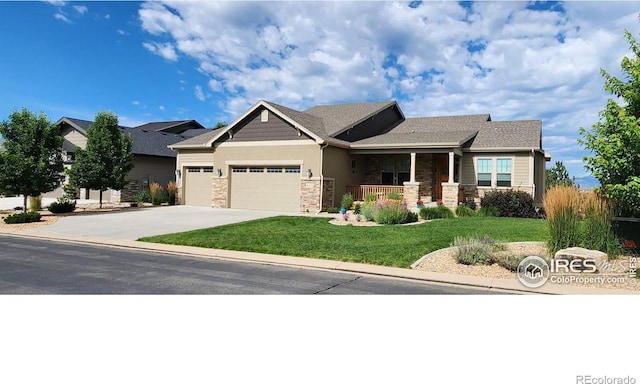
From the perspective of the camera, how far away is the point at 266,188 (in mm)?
22594

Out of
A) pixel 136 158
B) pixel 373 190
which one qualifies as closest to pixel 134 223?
pixel 373 190

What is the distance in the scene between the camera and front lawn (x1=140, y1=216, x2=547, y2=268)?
34.6 ft

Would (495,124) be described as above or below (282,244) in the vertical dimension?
above

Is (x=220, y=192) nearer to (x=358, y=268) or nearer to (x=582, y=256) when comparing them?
(x=358, y=268)

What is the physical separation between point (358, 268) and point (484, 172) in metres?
15.3

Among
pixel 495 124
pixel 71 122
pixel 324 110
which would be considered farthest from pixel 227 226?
Answer: pixel 71 122

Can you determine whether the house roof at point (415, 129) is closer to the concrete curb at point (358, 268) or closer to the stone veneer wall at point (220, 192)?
the stone veneer wall at point (220, 192)

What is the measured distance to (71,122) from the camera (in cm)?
3097

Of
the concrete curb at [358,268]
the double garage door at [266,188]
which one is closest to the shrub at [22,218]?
the concrete curb at [358,268]

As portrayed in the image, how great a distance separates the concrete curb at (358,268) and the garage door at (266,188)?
33.2 feet

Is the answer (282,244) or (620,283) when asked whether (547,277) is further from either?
(282,244)

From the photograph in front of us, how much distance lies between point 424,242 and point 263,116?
13412mm

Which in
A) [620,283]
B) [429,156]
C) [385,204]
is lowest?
[620,283]

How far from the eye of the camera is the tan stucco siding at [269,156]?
68.8ft
